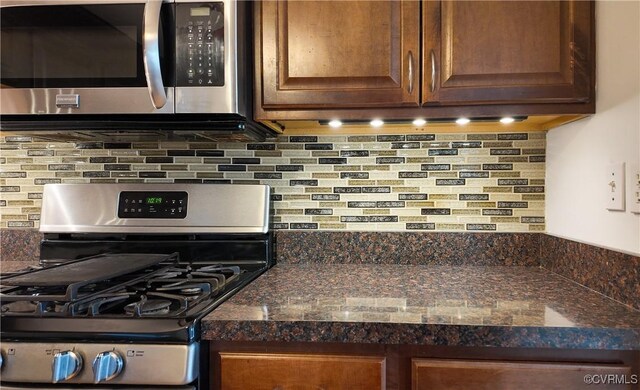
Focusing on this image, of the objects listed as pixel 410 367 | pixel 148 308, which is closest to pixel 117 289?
pixel 148 308

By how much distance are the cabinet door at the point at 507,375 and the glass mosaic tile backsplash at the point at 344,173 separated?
61 centimetres

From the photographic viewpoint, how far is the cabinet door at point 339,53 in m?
1.03

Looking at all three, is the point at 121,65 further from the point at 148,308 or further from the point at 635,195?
the point at 635,195

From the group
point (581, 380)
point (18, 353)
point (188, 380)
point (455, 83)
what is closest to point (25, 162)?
point (18, 353)

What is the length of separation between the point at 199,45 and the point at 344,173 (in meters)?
0.61

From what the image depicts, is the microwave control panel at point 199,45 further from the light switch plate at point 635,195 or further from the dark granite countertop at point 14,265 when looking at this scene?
the light switch plate at point 635,195

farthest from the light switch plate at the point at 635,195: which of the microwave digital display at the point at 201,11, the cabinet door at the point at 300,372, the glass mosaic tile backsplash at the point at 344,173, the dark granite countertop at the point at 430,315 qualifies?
the microwave digital display at the point at 201,11

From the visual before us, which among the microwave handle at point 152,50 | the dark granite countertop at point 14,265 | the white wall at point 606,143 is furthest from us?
the dark granite countertop at point 14,265

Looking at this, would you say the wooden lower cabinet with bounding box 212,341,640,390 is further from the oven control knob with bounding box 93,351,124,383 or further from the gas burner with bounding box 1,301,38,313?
the gas burner with bounding box 1,301,38,313

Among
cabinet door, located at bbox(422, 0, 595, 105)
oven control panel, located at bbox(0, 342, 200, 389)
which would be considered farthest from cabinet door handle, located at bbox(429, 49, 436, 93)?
oven control panel, located at bbox(0, 342, 200, 389)

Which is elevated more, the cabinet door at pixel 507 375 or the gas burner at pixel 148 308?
the gas burner at pixel 148 308

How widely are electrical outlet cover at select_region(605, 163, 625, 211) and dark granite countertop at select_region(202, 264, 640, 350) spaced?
0.22m

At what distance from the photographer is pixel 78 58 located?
3.45 feet

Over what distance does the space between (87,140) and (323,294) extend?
101 centimetres
